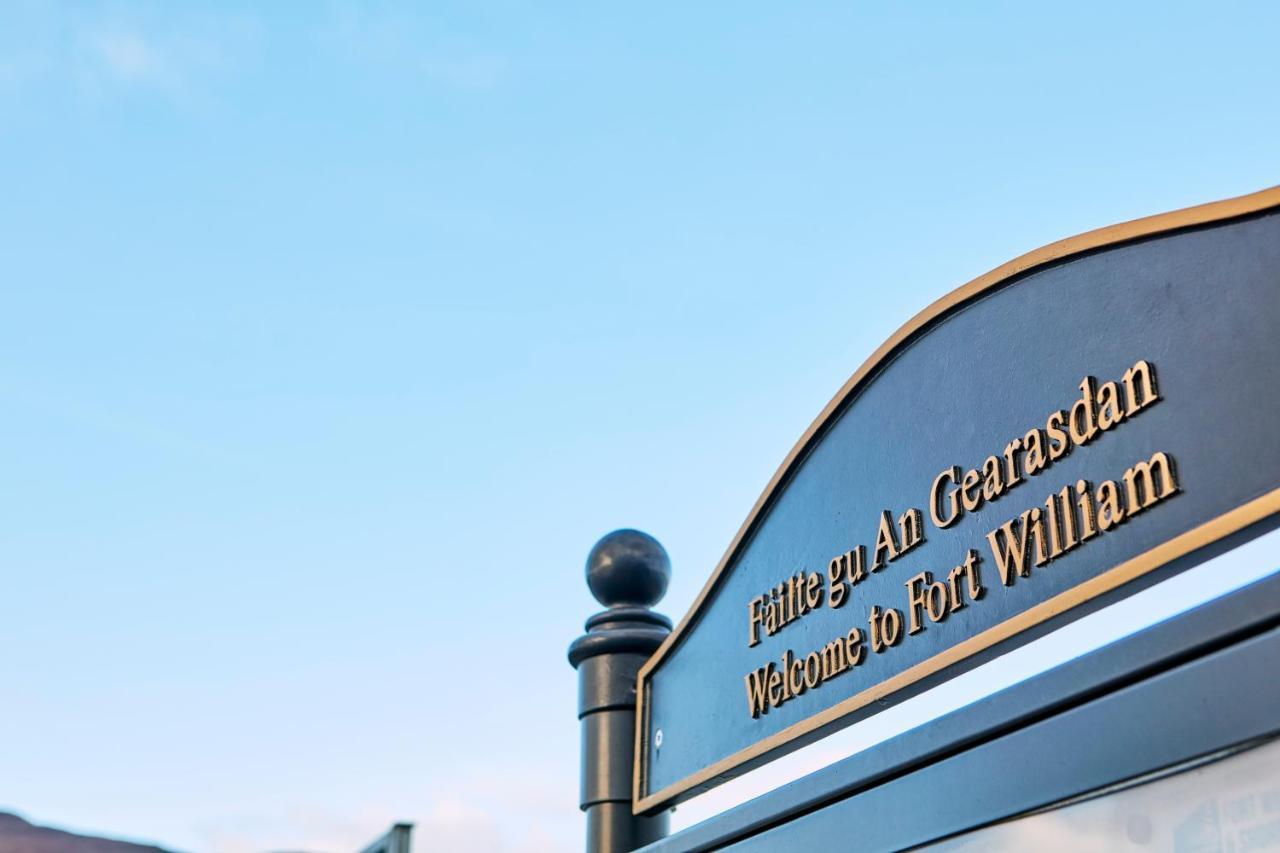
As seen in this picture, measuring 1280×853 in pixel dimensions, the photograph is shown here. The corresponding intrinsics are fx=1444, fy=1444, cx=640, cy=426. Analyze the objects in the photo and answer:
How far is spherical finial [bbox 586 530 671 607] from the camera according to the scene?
16.6 feet

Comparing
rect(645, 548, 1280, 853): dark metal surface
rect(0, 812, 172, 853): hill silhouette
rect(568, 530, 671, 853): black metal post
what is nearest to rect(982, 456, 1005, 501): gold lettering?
rect(645, 548, 1280, 853): dark metal surface

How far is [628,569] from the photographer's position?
5047 millimetres

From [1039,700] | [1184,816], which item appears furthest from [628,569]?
[1184,816]

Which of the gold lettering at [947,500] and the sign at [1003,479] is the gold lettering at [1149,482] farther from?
the gold lettering at [947,500]

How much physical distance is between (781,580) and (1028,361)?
1155 millimetres

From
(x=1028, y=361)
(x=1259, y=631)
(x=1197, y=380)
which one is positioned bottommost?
(x=1259, y=631)

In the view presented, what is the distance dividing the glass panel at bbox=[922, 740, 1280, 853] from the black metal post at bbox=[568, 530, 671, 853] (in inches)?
90.0

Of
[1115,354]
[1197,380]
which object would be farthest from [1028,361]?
[1197,380]

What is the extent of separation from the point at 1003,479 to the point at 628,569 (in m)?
2.25

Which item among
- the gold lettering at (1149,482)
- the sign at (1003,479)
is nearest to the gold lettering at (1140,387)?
the sign at (1003,479)

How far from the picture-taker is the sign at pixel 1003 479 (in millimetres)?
2430

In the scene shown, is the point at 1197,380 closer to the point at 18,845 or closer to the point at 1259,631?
the point at 1259,631

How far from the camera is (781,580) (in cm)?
390

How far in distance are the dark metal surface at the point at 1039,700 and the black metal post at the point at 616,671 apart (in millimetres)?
1178
